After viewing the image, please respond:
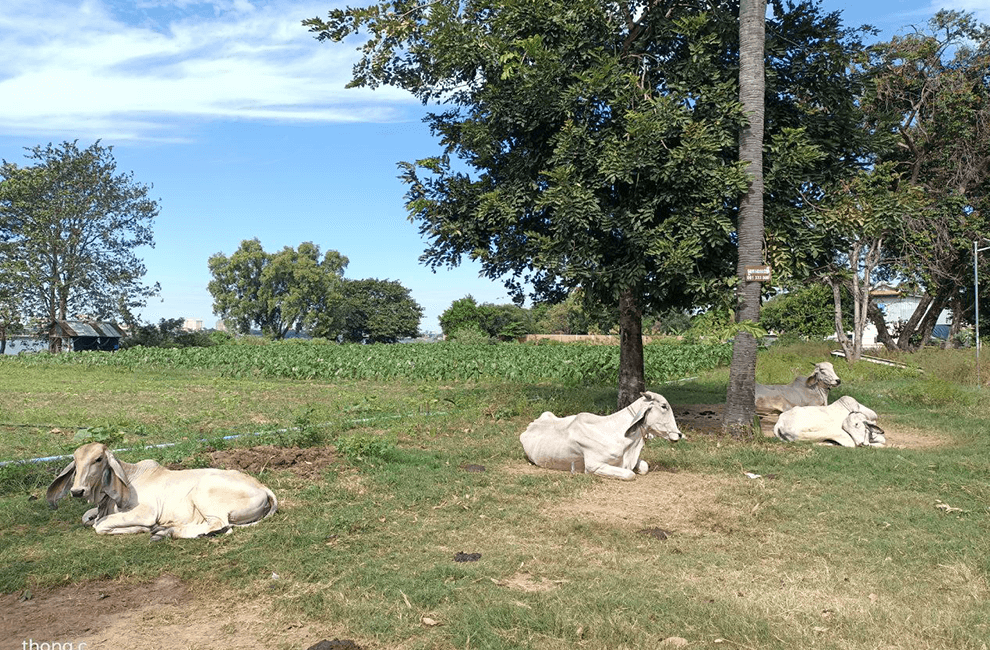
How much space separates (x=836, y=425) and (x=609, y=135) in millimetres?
5956

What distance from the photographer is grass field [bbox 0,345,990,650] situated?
4.67 m

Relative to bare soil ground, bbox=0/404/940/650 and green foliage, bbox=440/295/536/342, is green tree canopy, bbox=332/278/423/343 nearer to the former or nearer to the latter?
green foliage, bbox=440/295/536/342

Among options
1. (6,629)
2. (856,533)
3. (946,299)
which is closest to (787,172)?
(856,533)

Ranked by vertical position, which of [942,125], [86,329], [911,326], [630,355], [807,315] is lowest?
[86,329]

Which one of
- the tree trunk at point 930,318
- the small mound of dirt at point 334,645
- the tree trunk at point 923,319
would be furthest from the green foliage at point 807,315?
the small mound of dirt at point 334,645

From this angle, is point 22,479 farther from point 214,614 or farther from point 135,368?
point 135,368

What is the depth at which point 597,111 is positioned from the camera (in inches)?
483

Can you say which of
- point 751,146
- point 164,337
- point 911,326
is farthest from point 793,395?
point 164,337

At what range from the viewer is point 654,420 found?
9.43 meters

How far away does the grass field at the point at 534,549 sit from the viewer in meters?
4.67

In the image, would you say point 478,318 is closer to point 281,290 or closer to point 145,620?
point 281,290

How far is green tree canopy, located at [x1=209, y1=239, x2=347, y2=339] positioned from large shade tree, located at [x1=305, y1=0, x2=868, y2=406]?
66767mm

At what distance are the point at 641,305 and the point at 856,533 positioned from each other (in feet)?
23.3

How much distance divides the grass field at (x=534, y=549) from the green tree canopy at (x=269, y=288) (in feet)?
221
